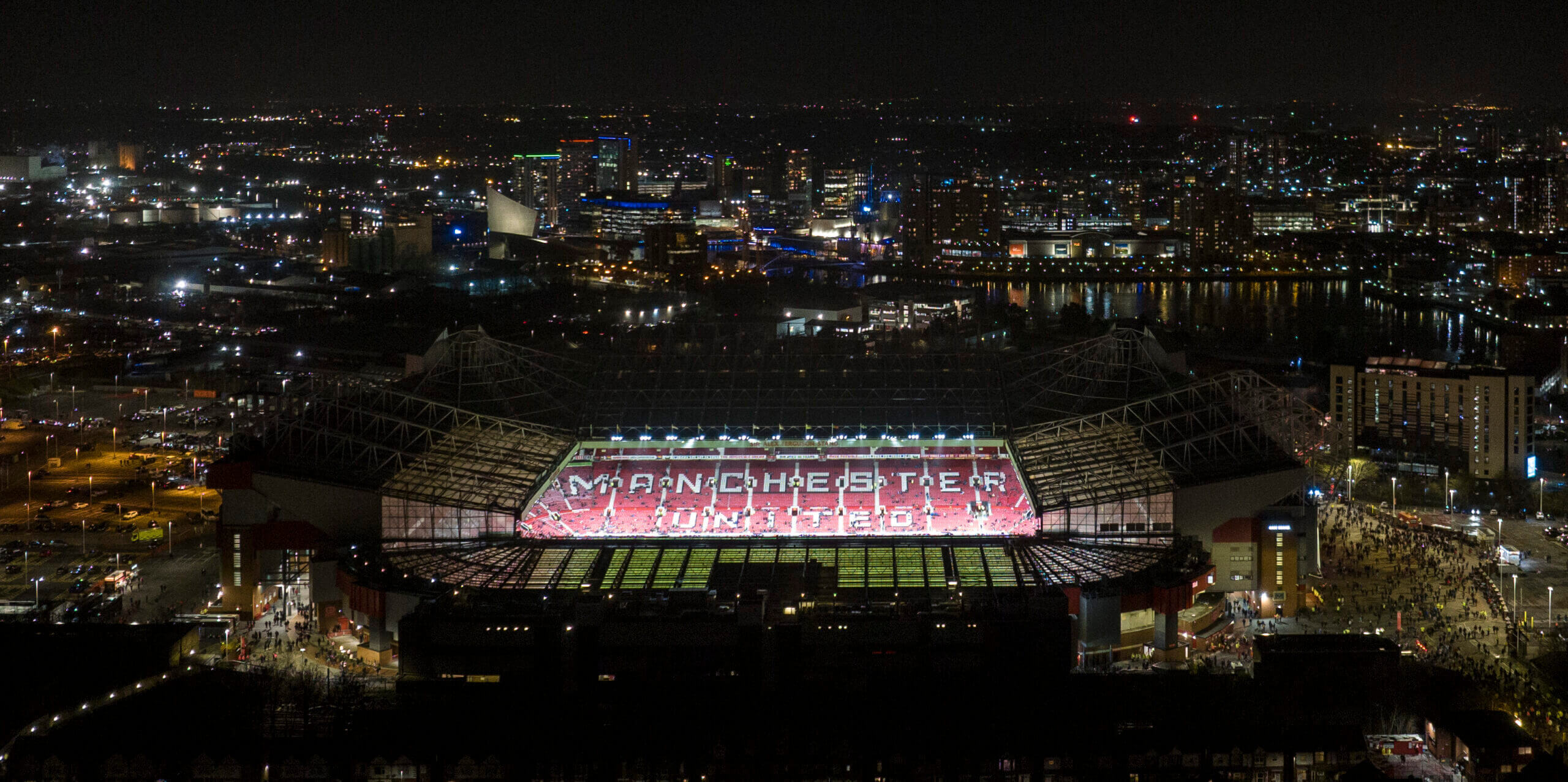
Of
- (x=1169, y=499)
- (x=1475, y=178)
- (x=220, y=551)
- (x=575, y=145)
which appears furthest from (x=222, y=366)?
(x=1475, y=178)

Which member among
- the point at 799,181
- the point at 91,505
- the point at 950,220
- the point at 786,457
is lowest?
the point at 91,505

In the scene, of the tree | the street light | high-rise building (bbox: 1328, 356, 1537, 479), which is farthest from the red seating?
high-rise building (bbox: 1328, 356, 1537, 479)

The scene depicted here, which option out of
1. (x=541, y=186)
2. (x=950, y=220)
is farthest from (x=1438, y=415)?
(x=541, y=186)

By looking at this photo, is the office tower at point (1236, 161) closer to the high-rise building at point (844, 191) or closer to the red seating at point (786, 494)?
the high-rise building at point (844, 191)

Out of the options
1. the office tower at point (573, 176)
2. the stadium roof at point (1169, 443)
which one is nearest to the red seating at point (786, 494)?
the stadium roof at point (1169, 443)

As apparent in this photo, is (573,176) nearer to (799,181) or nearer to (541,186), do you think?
(541,186)

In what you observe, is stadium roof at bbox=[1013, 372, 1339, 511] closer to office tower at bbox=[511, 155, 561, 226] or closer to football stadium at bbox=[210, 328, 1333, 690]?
football stadium at bbox=[210, 328, 1333, 690]

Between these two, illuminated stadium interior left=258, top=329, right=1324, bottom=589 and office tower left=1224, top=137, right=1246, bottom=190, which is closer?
illuminated stadium interior left=258, top=329, right=1324, bottom=589

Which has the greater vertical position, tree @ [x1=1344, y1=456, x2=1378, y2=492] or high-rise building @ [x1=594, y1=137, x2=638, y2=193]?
high-rise building @ [x1=594, y1=137, x2=638, y2=193]
